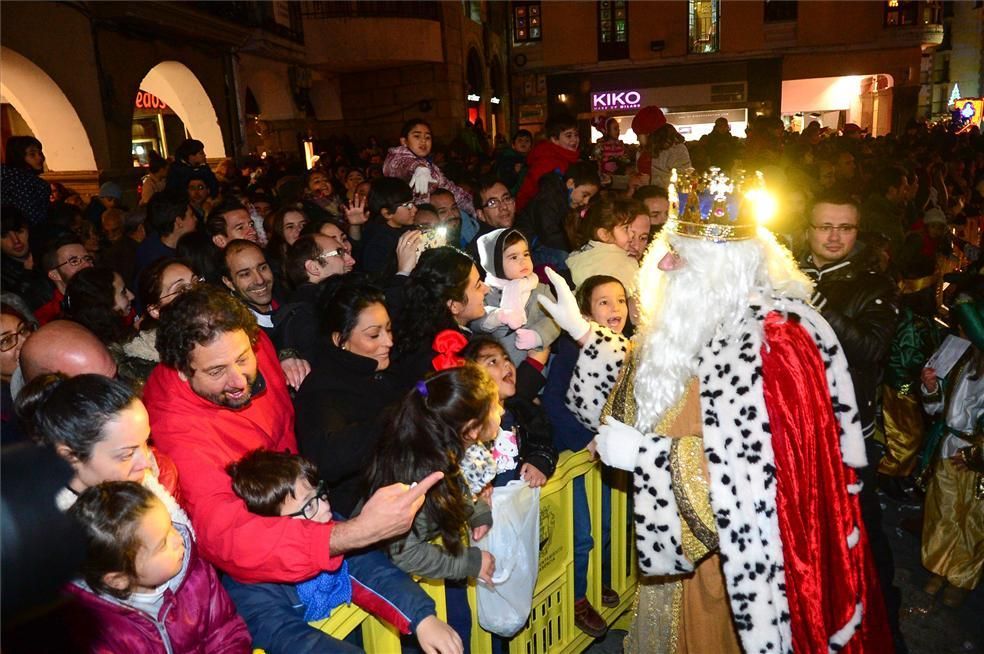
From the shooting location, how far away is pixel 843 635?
2545 mm

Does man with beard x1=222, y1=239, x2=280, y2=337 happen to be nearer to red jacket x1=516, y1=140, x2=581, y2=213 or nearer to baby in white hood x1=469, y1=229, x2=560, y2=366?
baby in white hood x1=469, y1=229, x2=560, y2=366

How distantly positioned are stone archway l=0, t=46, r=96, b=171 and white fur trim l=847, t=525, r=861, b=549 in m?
10.6

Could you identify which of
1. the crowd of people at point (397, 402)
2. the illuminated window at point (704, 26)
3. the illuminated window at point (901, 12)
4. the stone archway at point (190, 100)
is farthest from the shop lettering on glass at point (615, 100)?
the crowd of people at point (397, 402)

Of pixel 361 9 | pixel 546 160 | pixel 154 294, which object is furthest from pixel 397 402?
pixel 361 9

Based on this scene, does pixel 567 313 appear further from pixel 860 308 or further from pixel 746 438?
pixel 860 308

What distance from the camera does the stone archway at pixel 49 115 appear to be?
8986 millimetres

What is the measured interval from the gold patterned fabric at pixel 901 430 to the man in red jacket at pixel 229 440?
430 cm

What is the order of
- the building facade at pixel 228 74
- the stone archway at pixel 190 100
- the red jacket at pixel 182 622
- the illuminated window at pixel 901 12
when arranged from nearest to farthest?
the red jacket at pixel 182 622 → the building facade at pixel 228 74 → the stone archway at pixel 190 100 → the illuminated window at pixel 901 12

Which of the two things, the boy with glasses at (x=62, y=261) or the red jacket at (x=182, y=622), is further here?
the boy with glasses at (x=62, y=261)

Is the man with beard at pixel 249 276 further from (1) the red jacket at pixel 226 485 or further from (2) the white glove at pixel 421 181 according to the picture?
(2) the white glove at pixel 421 181

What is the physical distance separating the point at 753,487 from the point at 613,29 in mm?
28931

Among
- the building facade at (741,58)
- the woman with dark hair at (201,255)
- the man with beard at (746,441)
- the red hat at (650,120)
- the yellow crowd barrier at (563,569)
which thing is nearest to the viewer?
the man with beard at (746,441)

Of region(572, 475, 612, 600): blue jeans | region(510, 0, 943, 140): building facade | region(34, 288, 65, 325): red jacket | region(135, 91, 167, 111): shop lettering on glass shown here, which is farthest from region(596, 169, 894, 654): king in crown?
region(510, 0, 943, 140): building facade

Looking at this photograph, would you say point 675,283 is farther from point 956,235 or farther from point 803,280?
point 956,235
